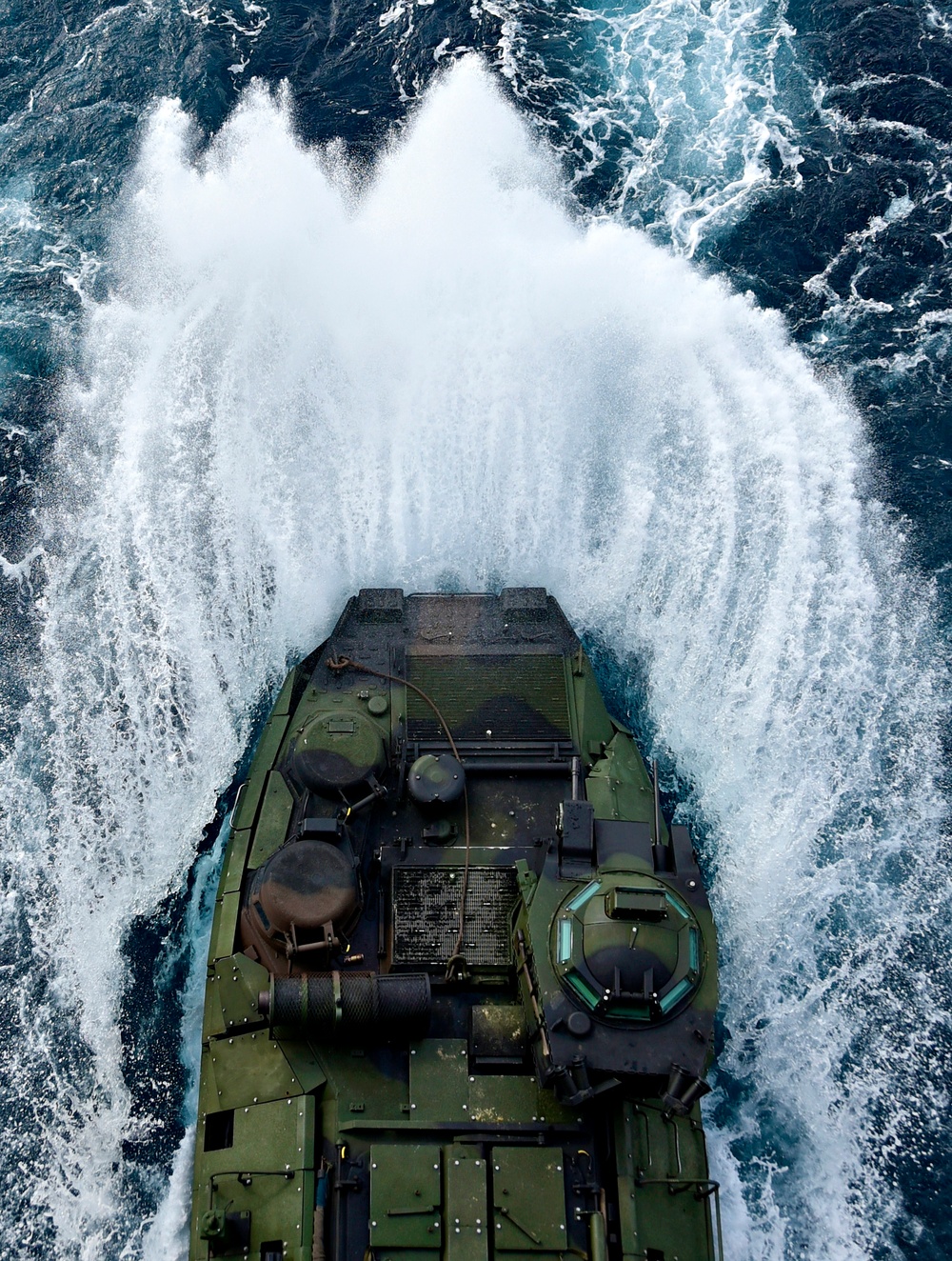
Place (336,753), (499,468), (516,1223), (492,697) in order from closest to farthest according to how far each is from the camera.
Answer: (516,1223) < (336,753) < (492,697) < (499,468)

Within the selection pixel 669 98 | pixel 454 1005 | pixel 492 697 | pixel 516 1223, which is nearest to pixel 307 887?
pixel 454 1005

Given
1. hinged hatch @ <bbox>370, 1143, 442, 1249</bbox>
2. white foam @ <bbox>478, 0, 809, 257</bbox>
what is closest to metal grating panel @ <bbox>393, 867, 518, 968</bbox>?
hinged hatch @ <bbox>370, 1143, 442, 1249</bbox>

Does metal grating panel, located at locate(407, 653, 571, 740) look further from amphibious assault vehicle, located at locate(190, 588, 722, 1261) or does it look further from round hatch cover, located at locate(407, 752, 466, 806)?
round hatch cover, located at locate(407, 752, 466, 806)

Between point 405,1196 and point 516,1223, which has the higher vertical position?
point 405,1196

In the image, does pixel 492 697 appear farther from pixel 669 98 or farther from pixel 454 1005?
pixel 669 98

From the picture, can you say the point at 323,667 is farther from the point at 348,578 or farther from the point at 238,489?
the point at 238,489

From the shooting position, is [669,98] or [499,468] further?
[669,98]
